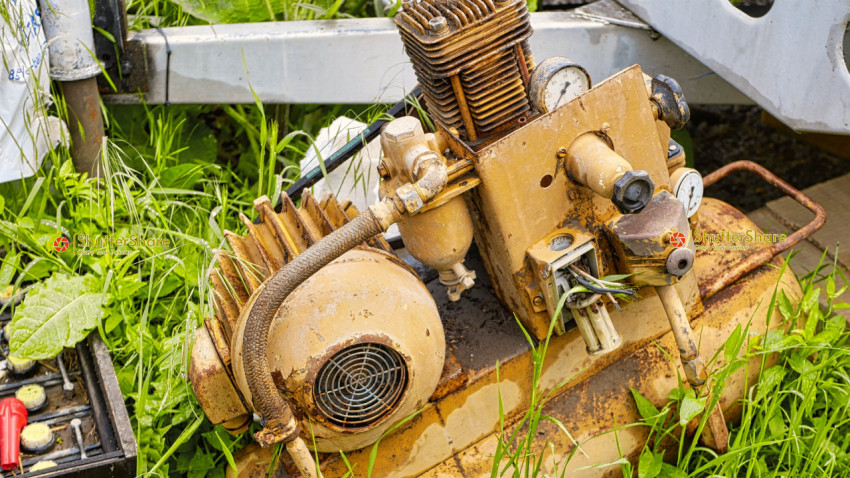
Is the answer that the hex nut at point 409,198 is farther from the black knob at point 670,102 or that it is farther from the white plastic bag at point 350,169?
the white plastic bag at point 350,169

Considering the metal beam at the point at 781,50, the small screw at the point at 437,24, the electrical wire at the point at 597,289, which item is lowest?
the electrical wire at the point at 597,289

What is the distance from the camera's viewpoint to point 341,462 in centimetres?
217

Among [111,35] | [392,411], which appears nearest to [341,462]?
[392,411]

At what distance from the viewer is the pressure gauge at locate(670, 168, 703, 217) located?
2287 millimetres

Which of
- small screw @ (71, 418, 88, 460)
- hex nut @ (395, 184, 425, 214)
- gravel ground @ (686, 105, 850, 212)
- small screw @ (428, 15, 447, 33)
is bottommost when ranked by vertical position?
gravel ground @ (686, 105, 850, 212)

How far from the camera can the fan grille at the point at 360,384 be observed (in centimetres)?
189

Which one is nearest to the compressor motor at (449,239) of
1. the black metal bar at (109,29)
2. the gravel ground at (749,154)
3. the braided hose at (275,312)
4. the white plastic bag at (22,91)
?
the braided hose at (275,312)

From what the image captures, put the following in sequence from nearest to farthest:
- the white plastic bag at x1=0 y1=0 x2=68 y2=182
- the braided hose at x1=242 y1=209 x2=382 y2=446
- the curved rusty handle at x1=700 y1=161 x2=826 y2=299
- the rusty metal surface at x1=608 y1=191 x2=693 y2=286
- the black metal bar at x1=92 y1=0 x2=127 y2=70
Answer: the braided hose at x1=242 y1=209 x2=382 y2=446 < the rusty metal surface at x1=608 y1=191 x2=693 y2=286 < the curved rusty handle at x1=700 y1=161 x2=826 y2=299 < the white plastic bag at x1=0 y1=0 x2=68 y2=182 < the black metal bar at x1=92 y1=0 x2=127 y2=70

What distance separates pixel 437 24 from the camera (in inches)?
74.3

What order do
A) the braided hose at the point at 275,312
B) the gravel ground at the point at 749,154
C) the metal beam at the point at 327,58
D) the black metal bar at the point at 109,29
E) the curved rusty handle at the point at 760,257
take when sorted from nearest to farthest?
the braided hose at the point at 275,312 < the curved rusty handle at the point at 760,257 < the black metal bar at the point at 109,29 < the metal beam at the point at 327,58 < the gravel ground at the point at 749,154

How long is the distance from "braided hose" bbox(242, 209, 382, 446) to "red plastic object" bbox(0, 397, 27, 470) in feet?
2.37

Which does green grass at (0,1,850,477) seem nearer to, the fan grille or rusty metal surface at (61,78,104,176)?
rusty metal surface at (61,78,104,176)

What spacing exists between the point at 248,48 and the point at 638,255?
1.76 metres

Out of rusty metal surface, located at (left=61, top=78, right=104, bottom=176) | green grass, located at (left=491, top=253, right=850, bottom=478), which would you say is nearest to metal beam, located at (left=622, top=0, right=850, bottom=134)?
green grass, located at (left=491, top=253, right=850, bottom=478)
